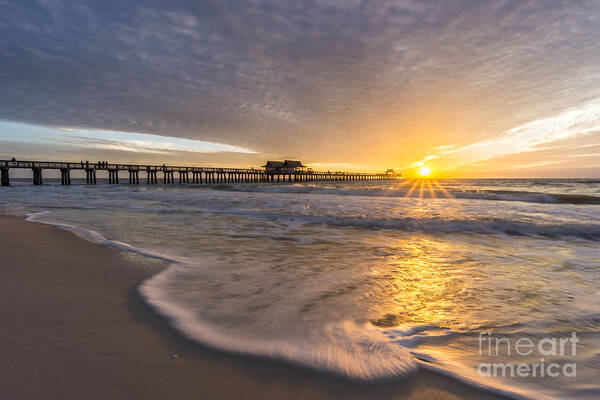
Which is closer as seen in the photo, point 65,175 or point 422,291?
point 422,291

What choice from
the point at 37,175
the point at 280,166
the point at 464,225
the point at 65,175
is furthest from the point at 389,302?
the point at 280,166

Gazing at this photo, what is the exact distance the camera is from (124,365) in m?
1.56

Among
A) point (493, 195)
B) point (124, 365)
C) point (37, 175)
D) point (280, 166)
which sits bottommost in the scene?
point (124, 365)

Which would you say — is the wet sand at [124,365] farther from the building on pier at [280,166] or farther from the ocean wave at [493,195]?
the building on pier at [280,166]

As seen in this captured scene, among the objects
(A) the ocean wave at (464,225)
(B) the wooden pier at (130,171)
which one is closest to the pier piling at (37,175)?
(B) the wooden pier at (130,171)

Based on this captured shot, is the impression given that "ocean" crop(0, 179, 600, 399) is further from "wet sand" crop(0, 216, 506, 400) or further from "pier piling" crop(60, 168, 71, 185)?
"pier piling" crop(60, 168, 71, 185)

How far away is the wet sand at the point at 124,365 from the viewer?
1.38 metres

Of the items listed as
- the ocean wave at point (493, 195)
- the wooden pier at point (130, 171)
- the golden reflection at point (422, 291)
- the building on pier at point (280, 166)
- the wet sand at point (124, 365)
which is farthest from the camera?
the building on pier at point (280, 166)

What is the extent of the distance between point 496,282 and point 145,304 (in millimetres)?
3788

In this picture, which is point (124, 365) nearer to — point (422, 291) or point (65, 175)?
point (422, 291)

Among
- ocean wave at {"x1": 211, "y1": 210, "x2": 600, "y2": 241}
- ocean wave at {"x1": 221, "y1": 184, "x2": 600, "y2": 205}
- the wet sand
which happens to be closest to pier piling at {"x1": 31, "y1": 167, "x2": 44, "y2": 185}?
ocean wave at {"x1": 221, "y1": 184, "x2": 600, "y2": 205}

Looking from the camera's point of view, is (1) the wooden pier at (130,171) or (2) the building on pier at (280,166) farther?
(2) the building on pier at (280,166)

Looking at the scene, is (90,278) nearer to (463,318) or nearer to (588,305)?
(463,318)

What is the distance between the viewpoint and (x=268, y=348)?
1.81 meters
